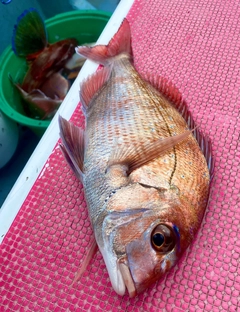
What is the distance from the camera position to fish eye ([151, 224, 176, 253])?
0.95m

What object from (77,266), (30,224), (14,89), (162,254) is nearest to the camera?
(162,254)

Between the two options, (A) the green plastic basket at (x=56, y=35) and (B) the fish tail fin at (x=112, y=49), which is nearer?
(B) the fish tail fin at (x=112, y=49)

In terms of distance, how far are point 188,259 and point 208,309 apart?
0.55 ft

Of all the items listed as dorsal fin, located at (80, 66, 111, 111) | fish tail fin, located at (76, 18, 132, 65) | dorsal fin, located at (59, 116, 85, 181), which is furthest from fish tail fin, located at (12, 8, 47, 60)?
dorsal fin, located at (59, 116, 85, 181)

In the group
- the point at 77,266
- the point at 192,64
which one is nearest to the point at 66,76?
the point at 192,64

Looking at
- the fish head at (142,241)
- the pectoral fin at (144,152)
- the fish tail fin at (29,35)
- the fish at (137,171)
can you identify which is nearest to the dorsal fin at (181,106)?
the fish at (137,171)

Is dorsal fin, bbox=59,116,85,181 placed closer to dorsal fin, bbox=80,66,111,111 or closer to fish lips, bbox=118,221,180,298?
dorsal fin, bbox=80,66,111,111

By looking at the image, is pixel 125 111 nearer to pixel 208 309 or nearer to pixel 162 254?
pixel 162 254

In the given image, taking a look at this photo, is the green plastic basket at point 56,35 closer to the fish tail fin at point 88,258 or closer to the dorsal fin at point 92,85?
the dorsal fin at point 92,85

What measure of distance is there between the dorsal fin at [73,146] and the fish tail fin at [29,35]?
1201mm

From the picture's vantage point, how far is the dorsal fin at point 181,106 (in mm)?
1240

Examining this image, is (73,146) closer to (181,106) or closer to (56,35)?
(181,106)

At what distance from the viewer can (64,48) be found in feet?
8.53

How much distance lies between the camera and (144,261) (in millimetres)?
940
